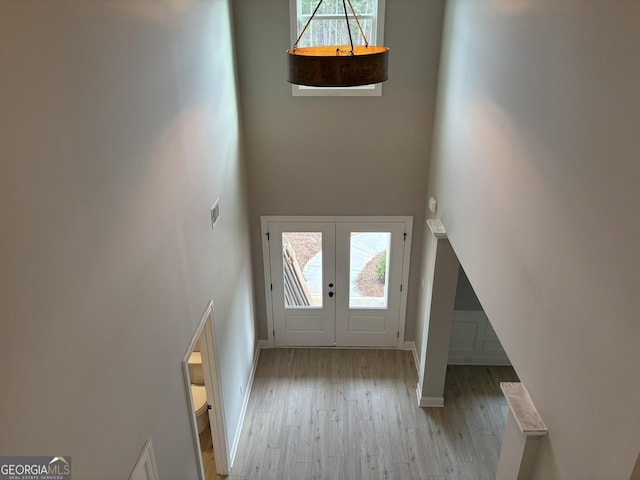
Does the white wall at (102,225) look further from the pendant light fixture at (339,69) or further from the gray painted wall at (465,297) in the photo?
the gray painted wall at (465,297)

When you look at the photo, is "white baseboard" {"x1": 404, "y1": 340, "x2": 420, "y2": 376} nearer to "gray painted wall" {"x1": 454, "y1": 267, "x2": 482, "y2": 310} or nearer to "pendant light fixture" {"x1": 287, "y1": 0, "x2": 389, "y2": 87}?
"gray painted wall" {"x1": 454, "y1": 267, "x2": 482, "y2": 310}

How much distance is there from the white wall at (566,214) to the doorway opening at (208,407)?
236cm

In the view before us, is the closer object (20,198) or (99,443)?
(20,198)

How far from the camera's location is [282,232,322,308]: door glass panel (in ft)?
22.4

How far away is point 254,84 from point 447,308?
A: 11.3 ft

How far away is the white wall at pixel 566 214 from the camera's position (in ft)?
6.72

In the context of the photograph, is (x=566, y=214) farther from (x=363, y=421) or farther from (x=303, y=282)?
(x=303, y=282)

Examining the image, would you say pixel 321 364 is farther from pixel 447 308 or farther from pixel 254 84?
pixel 254 84

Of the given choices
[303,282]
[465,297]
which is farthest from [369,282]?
[465,297]

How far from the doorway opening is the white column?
2532 mm

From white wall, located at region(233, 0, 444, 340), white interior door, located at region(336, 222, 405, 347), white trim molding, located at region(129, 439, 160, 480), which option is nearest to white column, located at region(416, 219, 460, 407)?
white interior door, located at region(336, 222, 405, 347)

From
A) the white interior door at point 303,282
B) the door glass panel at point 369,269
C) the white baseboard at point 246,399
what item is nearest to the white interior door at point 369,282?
the door glass panel at point 369,269

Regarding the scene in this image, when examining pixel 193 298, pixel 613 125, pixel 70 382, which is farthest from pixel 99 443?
pixel 613 125

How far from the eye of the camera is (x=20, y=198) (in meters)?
1.93
